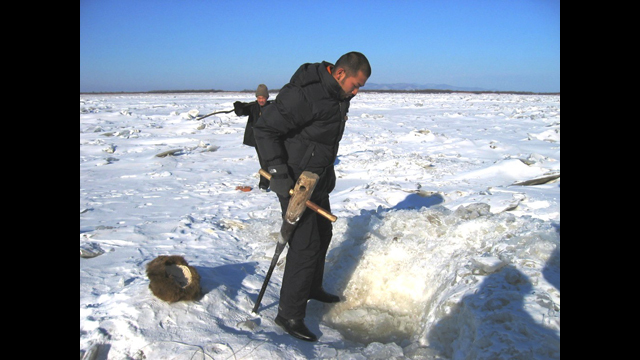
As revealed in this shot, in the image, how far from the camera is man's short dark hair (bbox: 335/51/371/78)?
98.0 inches

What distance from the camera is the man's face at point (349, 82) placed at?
249cm

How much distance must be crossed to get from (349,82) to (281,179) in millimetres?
704

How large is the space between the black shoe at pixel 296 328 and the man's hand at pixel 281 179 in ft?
2.59

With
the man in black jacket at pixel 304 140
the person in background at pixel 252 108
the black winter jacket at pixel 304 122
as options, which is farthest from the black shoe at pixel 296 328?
the person in background at pixel 252 108

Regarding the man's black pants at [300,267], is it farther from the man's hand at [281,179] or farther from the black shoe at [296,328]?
the man's hand at [281,179]

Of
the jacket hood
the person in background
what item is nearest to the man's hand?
the jacket hood

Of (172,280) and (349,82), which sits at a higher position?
(349,82)

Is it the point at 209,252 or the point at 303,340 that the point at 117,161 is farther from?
the point at 303,340

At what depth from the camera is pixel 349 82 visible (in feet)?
8.24

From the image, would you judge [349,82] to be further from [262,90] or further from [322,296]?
[262,90]

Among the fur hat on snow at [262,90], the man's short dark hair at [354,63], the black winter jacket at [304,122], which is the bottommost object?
the black winter jacket at [304,122]

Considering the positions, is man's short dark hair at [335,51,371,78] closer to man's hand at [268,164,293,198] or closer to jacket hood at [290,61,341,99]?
jacket hood at [290,61,341,99]

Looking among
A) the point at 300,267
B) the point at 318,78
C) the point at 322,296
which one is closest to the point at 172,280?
the point at 300,267
